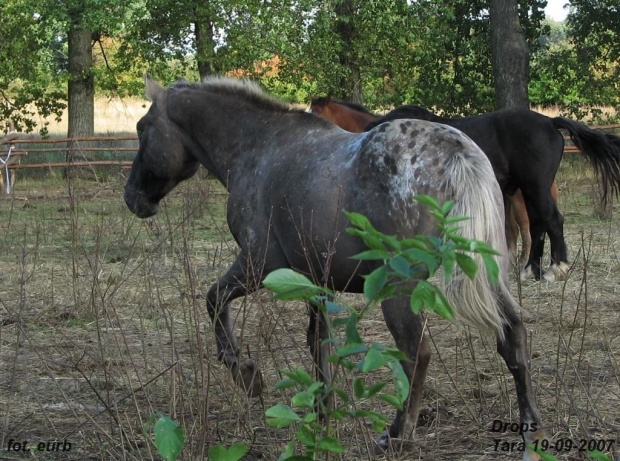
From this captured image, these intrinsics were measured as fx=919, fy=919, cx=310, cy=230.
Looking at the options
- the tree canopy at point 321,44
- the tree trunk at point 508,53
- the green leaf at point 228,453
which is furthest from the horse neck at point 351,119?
the tree canopy at point 321,44

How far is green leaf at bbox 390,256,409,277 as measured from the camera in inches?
80.0

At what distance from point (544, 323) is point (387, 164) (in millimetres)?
2977

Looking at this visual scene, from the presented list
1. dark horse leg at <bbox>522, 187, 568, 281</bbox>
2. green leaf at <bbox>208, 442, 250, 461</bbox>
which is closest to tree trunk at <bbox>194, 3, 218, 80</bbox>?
dark horse leg at <bbox>522, 187, 568, 281</bbox>

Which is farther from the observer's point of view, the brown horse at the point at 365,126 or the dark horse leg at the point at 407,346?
the brown horse at the point at 365,126

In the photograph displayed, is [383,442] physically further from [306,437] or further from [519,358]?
[306,437]

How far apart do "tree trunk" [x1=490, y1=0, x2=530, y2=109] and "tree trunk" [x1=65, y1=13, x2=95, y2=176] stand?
1148cm

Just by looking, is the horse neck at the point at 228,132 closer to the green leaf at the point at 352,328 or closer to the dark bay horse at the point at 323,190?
the dark bay horse at the point at 323,190

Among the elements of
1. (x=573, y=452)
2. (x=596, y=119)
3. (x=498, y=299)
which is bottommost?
(x=573, y=452)

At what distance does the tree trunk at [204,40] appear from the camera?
925 inches

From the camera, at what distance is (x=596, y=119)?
27.4 meters

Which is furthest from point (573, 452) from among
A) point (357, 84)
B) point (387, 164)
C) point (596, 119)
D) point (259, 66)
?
point (596, 119)

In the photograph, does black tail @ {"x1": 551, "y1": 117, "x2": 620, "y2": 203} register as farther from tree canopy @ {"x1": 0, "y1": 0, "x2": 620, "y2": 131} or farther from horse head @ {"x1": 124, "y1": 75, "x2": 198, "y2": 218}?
tree canopy @ {"x1": 0, "y1": 0, "x2": 620, "y2": 131}

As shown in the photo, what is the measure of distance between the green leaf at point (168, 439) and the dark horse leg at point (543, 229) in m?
6.53

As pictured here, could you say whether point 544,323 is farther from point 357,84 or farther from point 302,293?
point 357,84
